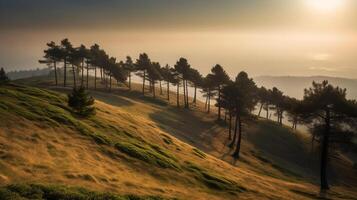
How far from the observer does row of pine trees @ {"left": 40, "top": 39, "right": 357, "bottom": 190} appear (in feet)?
142

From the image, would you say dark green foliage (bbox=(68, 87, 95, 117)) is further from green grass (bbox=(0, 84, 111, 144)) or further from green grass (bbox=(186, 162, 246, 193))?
green grass (bbox=(186, 162, 246, 193))

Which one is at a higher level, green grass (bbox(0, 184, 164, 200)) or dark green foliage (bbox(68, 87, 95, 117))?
dark green foliage (bbox(68, 87, 95, 117))

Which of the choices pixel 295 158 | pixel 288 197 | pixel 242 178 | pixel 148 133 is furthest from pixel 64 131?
pixel 295 158

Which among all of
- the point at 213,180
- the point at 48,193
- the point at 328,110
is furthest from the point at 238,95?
the point at 48,193

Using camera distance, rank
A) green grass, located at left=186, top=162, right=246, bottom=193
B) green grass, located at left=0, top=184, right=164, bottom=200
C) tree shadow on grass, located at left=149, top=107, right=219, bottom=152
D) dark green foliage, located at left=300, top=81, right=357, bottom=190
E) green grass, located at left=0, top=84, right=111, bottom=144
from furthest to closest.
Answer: tree shadow on grass, located at left=149, top=107, right=219, bottom=152 → dark green foliage, located at left=300, top=81, right=357, bottom=190 → green grass, located at left=186, top=162, right=246, bottom=193 → green grass, located at left=0, top=84, right=111, bottom=144 → green grass, located at left=0, top=184, right=164, bottom=200

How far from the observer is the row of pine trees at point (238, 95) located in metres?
43.4

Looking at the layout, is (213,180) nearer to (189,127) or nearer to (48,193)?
(48,193)

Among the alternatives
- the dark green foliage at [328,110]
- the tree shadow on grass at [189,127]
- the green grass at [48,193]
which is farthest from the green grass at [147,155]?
the tree shadow on grass at [189,127]

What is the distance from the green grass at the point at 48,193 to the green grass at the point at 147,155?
12.9 m

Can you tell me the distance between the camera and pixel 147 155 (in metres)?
34.4

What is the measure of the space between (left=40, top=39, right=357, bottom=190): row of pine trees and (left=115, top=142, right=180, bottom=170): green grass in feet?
41.4

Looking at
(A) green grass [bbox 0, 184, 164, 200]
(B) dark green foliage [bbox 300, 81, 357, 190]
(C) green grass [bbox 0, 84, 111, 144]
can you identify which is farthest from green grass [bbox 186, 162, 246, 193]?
(B) dark green foliage [bbox 300, 81, 357, 190]

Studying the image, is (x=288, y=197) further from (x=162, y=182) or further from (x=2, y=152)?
(x=2, y=152)

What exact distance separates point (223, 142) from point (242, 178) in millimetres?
30508
